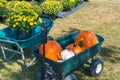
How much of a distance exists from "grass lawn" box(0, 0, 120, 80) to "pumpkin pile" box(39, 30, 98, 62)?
0.93 m

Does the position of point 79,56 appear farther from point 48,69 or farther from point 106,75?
point 106,75

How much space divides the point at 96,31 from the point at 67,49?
3.55 metres

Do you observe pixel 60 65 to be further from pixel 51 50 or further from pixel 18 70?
pixel 18 70

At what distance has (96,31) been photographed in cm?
852

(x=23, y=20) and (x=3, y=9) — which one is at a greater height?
(x=23, y=20)

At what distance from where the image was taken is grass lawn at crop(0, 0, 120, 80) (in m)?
5.93

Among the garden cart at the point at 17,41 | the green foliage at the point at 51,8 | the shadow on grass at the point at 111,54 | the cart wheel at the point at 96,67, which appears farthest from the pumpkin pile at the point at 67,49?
the green foliage at the point at 51,8

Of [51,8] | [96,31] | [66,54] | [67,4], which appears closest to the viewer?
[66,54]

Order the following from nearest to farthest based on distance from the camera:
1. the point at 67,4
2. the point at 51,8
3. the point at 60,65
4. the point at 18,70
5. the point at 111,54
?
the point at 60,65, the point at 18,70, the point at 111,54, the point at 51,8, the point at 67,4

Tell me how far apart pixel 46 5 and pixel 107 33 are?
270 centimetres

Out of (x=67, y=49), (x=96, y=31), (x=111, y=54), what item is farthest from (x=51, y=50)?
(x=96, y=31)

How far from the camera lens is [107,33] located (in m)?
8.34

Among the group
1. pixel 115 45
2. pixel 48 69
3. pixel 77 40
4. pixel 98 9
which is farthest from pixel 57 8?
pixel 48 69

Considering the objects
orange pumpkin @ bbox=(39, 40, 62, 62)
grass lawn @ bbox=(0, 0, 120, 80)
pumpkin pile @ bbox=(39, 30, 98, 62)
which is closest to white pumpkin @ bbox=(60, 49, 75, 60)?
pumpkin pile @ bbox=(39, 30, 98, 62)
